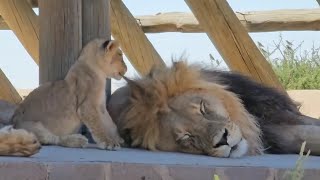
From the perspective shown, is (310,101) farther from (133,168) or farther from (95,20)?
(133,168)

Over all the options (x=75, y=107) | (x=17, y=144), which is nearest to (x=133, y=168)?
(x=17, y=144)

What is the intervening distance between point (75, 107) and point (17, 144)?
39.5 inches

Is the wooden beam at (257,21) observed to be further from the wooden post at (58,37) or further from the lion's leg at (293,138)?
the lion's leg at (293,138)

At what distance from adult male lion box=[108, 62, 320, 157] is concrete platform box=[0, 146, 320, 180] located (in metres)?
0.28

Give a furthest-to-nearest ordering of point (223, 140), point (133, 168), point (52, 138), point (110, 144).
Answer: point (52, 138) < point (110, 144) < point (223, 140) < point (133, 168)

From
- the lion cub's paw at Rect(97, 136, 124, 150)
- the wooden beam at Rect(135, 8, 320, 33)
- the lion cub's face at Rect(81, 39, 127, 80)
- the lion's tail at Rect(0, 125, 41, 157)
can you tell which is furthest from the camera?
the wooden beam at Rect(135, 8, 320, 33)

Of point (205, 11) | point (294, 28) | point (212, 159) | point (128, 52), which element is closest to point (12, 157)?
point (212, 159)

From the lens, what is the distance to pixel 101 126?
11.9ft

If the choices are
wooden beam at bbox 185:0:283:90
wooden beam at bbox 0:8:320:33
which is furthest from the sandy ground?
wooden beam at bbox 185:0:283:90

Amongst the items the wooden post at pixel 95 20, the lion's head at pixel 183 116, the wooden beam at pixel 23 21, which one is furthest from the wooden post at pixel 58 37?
the wooden beam at pixel 23 21

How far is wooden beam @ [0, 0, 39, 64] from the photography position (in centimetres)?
657

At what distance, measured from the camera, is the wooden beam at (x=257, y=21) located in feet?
24.3

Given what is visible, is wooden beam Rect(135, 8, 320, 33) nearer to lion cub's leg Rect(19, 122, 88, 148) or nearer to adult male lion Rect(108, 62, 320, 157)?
adult male lion Rect(108, 62, 320, 157)

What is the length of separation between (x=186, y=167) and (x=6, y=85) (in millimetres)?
5594
